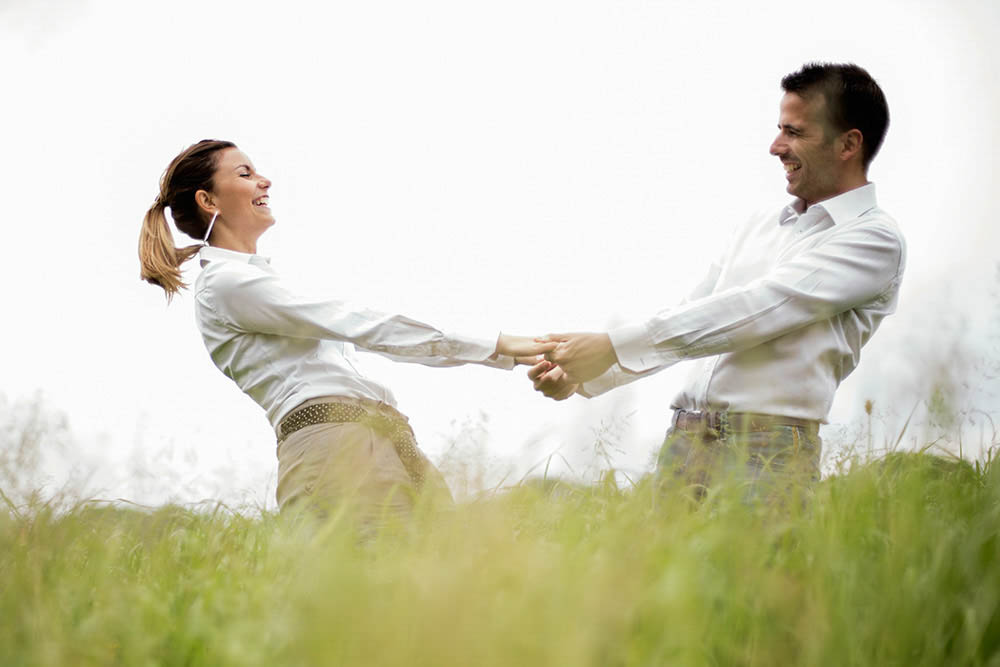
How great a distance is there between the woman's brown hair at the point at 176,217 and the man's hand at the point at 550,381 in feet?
5.02

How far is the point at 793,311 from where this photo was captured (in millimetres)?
2781

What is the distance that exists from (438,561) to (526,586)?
252 mm

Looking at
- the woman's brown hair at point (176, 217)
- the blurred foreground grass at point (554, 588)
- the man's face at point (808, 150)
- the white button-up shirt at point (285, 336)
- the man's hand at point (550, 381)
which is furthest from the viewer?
the man's hand at point (550, 381)

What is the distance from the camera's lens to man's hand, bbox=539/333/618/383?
3238mm

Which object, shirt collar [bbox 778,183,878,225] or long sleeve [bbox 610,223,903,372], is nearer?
long sleeve [bbox 610,223,903,372]

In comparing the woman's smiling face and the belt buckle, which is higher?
the woman's smiling face

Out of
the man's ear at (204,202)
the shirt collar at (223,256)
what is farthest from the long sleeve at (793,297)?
the man's ear at (204,202)

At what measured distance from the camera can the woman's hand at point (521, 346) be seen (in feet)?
11.2

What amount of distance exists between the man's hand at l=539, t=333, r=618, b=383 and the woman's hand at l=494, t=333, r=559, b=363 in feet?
0.19

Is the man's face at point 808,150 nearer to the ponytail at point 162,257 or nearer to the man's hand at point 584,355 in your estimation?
the man's hand at point 584,355

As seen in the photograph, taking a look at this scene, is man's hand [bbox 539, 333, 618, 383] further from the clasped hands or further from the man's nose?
the man's nose

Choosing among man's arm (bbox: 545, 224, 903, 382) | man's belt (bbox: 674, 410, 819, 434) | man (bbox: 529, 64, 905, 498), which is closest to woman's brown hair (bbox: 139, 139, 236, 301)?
man (bbox: 529, 64, 905, 498)

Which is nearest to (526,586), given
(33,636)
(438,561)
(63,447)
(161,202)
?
(438,561)

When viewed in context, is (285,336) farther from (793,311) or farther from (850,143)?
(850,143)
